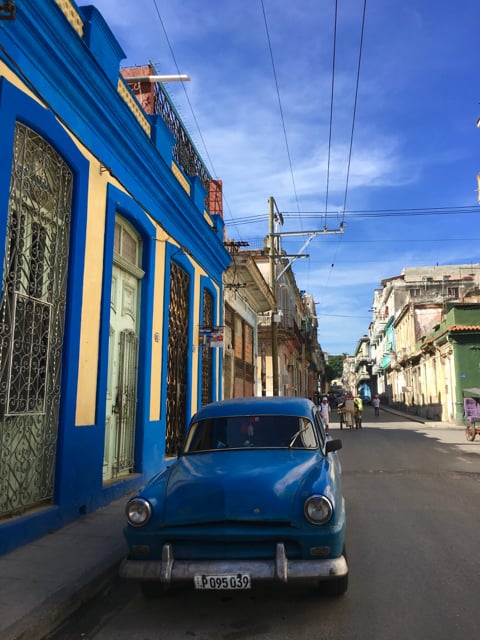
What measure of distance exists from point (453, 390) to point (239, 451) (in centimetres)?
2653

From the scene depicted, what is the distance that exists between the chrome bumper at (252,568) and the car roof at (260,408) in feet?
6.22

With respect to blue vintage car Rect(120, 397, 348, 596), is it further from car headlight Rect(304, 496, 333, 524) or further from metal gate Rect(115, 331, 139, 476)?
metal gate Rect(115, 331, 139, 476)

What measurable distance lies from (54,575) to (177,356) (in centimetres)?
731

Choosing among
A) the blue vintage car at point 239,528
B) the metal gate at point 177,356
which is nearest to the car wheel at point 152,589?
the blue vintage car at point 239,528

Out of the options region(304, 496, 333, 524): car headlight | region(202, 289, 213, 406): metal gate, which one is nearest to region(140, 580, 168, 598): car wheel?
region(304, 496, 333, 524): car headlight

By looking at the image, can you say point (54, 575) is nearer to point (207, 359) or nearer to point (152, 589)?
point (152, 589)

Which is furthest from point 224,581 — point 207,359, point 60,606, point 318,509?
point 207,359

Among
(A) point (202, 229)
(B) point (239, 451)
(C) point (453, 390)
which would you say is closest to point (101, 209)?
(B) point (239, 451)

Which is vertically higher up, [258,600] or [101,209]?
[101,209]

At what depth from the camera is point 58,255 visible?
662 cm

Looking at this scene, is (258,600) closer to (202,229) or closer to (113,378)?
(113,378)

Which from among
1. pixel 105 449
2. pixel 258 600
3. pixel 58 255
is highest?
pixel 58 255

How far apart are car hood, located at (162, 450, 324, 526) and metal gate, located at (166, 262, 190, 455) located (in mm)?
6579

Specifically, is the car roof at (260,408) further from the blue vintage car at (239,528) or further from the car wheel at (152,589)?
the car wheel at (152,589)
